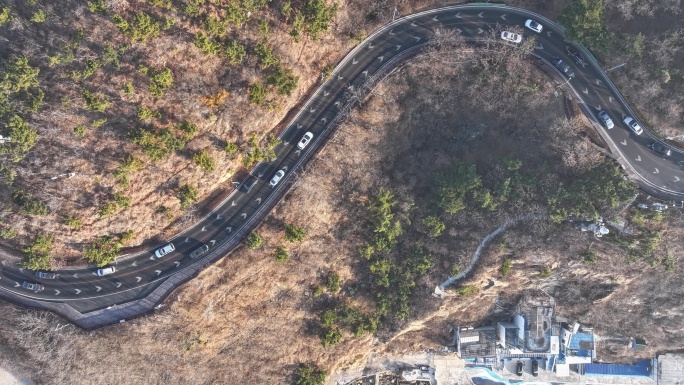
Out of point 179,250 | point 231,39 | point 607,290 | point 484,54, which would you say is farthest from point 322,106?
point 607,290

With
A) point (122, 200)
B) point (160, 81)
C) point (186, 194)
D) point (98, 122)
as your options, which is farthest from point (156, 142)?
point (122, 200)

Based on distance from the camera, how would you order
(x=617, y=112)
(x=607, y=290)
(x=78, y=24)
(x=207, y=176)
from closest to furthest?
(x=78, y=24) → (x=207, y=176) → (x=617, y=112) → (x=607, y=290)

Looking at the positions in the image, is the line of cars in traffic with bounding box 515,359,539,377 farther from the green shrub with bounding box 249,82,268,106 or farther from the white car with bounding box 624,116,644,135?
the green shrub with bounding box 249,82,268,106

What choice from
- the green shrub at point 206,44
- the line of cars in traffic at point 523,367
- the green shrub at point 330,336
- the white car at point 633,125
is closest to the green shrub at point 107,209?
the green shrub at point 206,44

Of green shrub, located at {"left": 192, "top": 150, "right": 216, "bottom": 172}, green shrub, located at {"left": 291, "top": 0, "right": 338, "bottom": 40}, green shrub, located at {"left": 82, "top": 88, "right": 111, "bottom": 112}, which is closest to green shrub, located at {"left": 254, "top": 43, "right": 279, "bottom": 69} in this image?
green shrub, located at {"left": 291, "top": 0, "right": 338, "bottom": 40}

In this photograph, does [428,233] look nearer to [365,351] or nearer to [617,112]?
[365,351]
